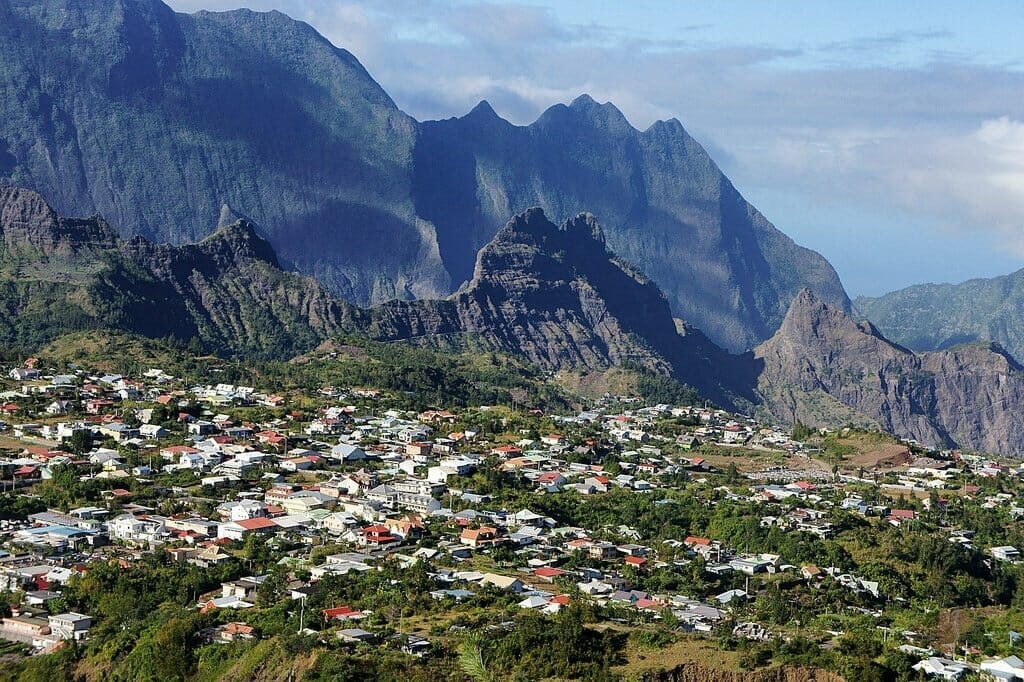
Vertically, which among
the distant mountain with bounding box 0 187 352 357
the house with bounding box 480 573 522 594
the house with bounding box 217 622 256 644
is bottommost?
the house with bounding box 217 622 256 644

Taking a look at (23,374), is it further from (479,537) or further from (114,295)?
(479,537)

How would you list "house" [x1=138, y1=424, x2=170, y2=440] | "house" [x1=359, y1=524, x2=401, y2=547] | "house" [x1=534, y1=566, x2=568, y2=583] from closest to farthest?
"house" [x1=534, y1=566, x2=568, y2=583]
"house" [x1=359, y1=524, x2=401, y2=547]
"house" [x1=138, y1=424, x2=170, y2=440]

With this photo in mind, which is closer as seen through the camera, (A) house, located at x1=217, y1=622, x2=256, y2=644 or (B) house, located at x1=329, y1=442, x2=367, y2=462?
(A) house, located at x1=217, y1=622, x2=256, y2=644

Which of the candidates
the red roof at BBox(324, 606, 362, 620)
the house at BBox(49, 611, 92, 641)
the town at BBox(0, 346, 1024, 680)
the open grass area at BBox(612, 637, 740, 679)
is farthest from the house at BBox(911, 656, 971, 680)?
the house at BBox(49, 611, 92, 641)

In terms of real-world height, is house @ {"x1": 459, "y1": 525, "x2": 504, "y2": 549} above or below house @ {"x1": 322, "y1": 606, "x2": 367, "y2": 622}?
above

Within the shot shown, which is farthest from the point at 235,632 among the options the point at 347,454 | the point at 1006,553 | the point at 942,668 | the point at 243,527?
the point at 1006,553

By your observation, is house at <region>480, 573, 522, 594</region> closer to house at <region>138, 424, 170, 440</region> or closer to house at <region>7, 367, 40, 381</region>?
house at <region>138, 424, 170, 440</region>

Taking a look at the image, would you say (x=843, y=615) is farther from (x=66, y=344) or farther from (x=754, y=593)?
(x=66, y=344)
